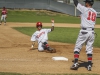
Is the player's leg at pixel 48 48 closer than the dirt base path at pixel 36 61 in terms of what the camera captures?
No

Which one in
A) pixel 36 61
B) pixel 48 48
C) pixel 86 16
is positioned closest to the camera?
pixel 86 16

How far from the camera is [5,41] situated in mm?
14359

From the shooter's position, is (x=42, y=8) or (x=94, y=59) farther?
(x=42, y=8)

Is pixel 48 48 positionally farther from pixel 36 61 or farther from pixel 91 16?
pixel 91 16

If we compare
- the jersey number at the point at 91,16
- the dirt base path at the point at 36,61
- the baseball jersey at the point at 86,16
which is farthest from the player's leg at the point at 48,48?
the jersey number at the point at 91,16

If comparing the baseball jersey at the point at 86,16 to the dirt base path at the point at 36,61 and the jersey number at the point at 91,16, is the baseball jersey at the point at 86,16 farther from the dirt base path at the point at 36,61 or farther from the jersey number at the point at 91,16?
the dirt base path at the point at 36,61

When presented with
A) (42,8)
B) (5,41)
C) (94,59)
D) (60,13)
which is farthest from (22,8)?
(94,59)

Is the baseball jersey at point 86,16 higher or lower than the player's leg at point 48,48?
higher

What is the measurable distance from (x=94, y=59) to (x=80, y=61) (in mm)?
660

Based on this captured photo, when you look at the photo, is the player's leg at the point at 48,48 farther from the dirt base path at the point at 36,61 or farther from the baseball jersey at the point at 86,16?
the baseball jersey at the point at 86,16

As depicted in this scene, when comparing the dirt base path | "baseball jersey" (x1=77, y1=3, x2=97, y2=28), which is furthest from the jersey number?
the dirt base path

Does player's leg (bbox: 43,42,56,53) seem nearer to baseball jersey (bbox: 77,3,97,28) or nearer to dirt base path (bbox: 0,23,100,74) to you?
dirt base path (bbox: 0,23,100,74)

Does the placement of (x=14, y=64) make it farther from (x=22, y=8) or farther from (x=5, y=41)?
(x=22, y=8)

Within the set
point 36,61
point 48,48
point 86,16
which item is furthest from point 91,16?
point 48,48
